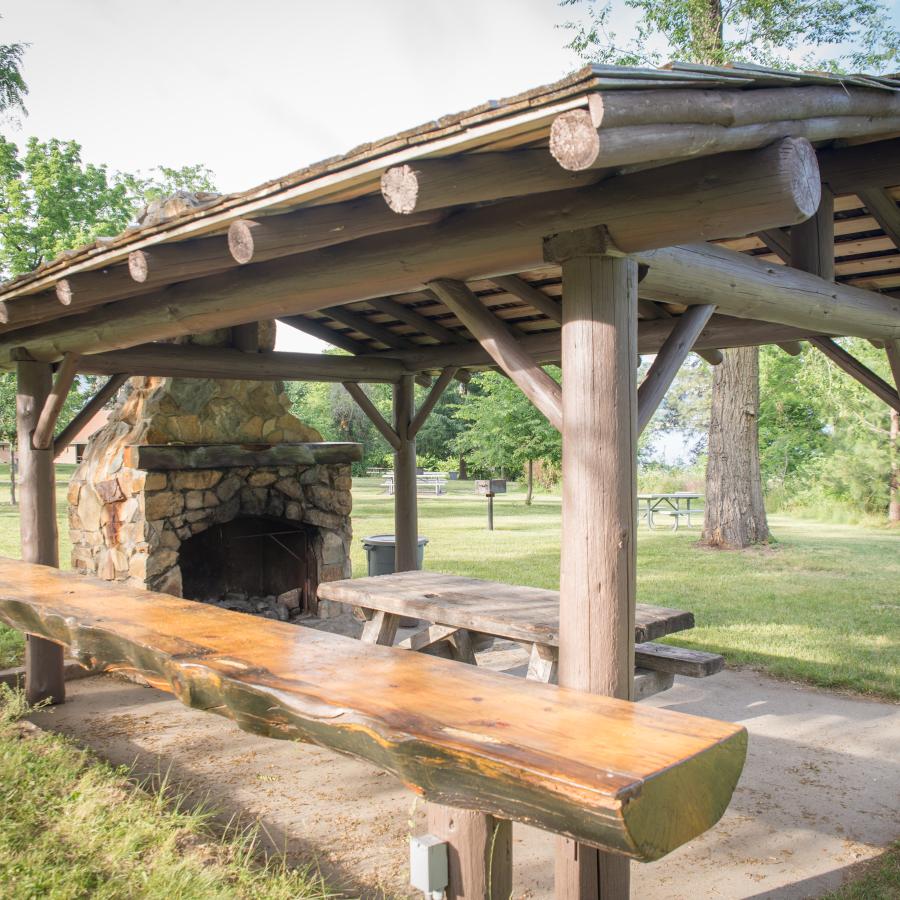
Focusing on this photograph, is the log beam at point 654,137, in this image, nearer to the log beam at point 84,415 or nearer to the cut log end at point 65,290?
the cut log end at point 65,290

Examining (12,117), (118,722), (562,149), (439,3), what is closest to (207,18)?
(439,3)

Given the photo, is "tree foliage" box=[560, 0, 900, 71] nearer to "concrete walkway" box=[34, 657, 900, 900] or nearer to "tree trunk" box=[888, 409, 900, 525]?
"tree trunk" box=[888, 409, 900, 525]

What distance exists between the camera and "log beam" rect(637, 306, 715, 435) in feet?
10.1

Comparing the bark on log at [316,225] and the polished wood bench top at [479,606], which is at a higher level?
the bark on log at [316,225]

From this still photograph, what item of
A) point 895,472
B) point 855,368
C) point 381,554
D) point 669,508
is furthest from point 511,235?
point 669,508

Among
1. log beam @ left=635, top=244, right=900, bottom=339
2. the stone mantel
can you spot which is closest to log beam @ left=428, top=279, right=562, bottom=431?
log beam @ left=635, top=244, right=900, bottom=339

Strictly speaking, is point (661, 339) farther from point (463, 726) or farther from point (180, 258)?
point (463, 726)

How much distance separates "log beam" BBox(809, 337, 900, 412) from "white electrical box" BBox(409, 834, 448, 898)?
151 inches

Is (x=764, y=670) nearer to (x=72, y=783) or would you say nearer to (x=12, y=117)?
(x=72, y=783)

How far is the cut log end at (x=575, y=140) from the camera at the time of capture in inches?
78.6

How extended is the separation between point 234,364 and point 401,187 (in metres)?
4.57

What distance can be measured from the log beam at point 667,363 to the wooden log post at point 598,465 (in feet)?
0.77

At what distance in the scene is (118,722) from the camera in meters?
5.52

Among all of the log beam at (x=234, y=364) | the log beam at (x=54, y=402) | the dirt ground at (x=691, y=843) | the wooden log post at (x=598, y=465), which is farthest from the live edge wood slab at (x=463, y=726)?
the log beam at (x=234, y=364)
